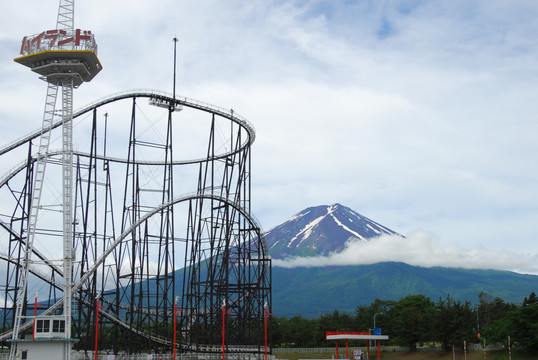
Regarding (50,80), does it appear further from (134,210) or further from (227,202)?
(227,202)

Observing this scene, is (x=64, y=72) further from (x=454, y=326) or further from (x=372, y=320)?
(x=372, y=320)

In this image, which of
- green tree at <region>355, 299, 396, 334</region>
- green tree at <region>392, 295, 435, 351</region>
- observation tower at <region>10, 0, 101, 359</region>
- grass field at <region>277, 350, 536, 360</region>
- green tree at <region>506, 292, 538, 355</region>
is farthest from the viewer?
green tree at <region>355, 299, 396, 334</region>

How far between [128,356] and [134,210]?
1024 cm

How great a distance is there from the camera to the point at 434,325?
61.0m

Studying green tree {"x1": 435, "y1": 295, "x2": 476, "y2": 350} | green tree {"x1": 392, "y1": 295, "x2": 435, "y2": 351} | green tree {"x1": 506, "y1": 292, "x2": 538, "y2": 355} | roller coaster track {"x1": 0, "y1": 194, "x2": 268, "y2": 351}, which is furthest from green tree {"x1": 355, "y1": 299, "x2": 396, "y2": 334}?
roller coaster track {"x1": 0, "y1": 194, "x2": 268, "y2": 351}

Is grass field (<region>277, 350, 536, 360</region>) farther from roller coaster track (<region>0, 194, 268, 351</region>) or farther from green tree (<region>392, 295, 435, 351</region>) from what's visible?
roller coaster track (<region>0, 194, 268, 351</region>)

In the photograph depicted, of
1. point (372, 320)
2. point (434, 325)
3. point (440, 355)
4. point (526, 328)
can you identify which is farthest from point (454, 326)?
point (372, 320)

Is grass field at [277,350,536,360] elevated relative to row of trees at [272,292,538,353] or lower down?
lower down

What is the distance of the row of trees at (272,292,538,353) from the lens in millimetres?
52000

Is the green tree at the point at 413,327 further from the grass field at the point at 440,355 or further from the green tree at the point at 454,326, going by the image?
Answer: the green tree at the point at 454,326

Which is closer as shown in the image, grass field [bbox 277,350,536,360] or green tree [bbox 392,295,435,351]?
grass field [bbox 277,350,536,360]

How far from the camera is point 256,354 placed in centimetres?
5025

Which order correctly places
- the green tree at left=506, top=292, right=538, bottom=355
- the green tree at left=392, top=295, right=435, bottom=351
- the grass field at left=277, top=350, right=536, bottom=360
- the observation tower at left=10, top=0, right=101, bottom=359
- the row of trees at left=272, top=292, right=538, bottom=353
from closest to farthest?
the observation tower at left=10, top=0, right=101, bottom=359 → the green tree at left=506, top=292, right=538, bottom=355 → the row of trees at left=272, top=292, right=538, bottom=353 → the grass field at left=277, top=350, right=536, bottom=360 → the green tree at left=392, top=295, right=435, bottom=351

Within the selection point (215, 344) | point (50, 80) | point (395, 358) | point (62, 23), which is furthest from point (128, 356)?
point (395, 358)
